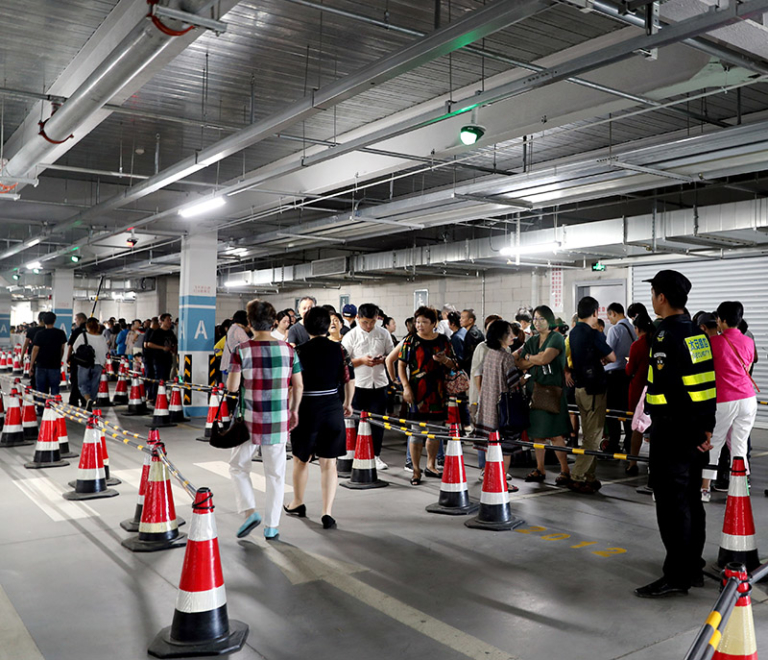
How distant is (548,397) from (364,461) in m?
2.08

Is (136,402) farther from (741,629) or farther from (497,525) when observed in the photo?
(741,629)

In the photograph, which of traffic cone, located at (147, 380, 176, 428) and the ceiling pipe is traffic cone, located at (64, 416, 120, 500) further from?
traffic cone, located at (147, 380, 176, 428)

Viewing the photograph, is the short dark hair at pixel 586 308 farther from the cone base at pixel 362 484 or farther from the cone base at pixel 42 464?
the cone base at pixel 42 464

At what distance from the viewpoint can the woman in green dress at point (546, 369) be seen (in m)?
7.25

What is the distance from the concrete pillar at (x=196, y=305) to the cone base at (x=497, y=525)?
932 centimetres

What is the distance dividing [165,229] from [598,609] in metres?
12.0

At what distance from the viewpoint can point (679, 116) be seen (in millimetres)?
9094

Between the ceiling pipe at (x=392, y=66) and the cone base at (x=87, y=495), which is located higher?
the ceiling pipe at (x=392, y=66)

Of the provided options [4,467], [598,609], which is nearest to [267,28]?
[598,609]

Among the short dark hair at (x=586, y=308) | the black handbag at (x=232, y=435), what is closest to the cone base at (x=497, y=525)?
the black handbag at (x=232, y=435)

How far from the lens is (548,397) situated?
7340 millimetres

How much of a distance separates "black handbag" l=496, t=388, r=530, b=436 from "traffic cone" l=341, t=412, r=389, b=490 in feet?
4.68

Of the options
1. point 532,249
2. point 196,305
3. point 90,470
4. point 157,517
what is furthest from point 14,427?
point 532,249

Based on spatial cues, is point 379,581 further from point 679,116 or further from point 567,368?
point 679,116
